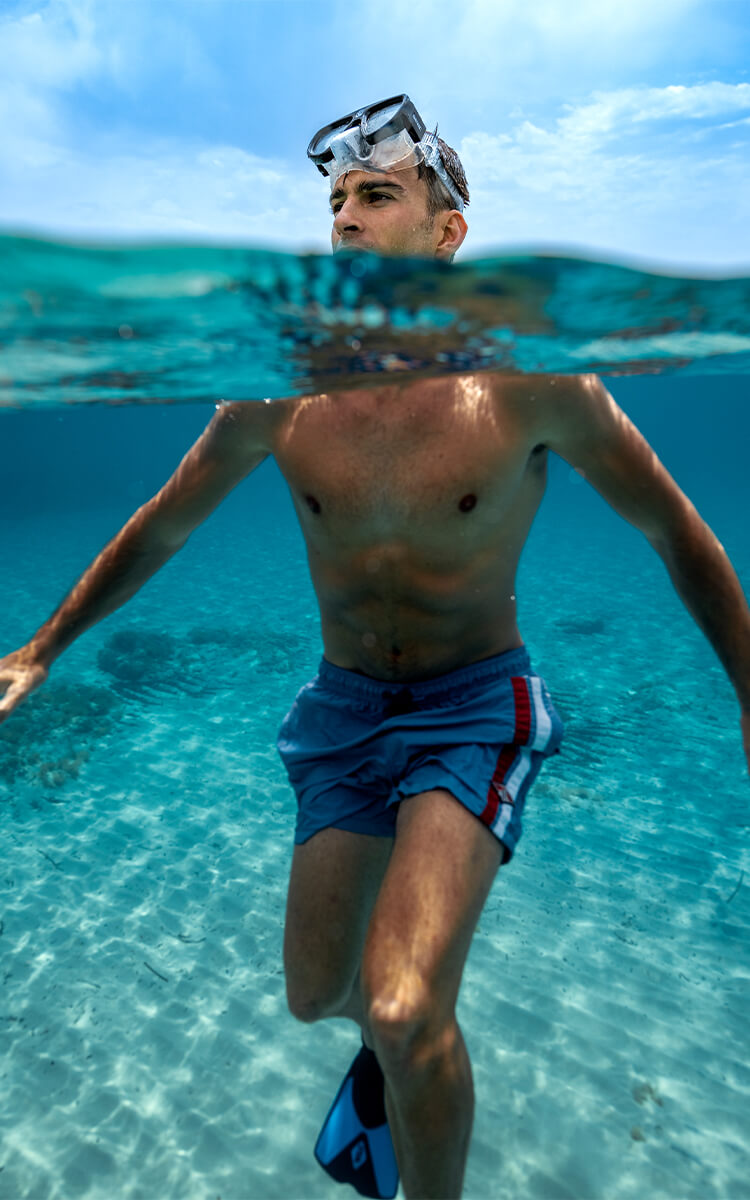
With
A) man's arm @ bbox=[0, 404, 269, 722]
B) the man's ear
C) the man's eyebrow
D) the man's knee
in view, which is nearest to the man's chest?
man's arm @ bbox=[0, 404, 269, 722]

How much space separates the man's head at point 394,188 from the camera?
3.45 m

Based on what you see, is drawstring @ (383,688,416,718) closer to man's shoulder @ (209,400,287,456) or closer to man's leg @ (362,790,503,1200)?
man's leg @ (362,790,503,1200)

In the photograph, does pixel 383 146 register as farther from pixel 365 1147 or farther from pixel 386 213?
pixel 365 1147

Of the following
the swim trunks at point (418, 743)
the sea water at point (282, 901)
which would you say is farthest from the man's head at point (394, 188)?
the swim trunks at point (418, 743)

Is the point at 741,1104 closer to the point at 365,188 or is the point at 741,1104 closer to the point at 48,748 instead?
the point at 365,188

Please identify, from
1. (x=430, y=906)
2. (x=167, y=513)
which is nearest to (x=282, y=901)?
(x=167, y=513)

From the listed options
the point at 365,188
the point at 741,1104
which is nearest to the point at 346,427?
the point at 365,188

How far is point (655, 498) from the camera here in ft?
9.58

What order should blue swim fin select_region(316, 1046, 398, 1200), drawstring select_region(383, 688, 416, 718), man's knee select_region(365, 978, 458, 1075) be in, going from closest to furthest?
man's knee select_region(365, 978, 458, 1075), drawstring select_region(383, 688, 416, 718), blue swim fin select_region(316, 1046, 398, 1200)

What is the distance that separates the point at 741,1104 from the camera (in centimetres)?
397

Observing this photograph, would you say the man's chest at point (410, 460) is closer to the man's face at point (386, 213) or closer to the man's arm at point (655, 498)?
the man's arm at point (655, 498)

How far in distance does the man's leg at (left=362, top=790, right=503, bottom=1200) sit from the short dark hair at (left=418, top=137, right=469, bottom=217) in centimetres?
319

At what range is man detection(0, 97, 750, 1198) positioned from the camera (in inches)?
113

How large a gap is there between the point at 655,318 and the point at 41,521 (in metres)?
36.8
